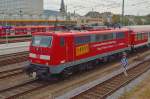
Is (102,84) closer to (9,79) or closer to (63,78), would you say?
(63,78)

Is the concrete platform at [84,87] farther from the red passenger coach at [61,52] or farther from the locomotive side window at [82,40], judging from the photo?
the locomotive side window at [82,40]

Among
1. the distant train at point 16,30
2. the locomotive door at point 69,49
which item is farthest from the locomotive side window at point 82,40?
the distant train at point 16,30

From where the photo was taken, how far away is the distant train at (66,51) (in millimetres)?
17000

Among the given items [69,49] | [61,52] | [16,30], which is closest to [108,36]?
Result: [69,49]

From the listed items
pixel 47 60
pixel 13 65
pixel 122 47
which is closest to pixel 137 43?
pixel 122 47

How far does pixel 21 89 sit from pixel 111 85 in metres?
5.50

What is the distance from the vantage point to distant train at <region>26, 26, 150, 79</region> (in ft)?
55.8

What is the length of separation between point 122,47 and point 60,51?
1185 cm

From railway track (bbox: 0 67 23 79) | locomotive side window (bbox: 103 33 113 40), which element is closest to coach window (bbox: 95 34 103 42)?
locomotive side window (bbox: 103 33 113 40)

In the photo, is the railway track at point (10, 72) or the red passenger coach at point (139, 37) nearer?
the railway track at point (10, 72)

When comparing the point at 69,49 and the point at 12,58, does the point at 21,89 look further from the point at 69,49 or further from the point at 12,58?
the point at 12,58

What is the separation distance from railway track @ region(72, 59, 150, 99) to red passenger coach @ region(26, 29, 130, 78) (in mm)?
2394

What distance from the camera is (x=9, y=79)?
18.4 m

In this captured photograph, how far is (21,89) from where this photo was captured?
53.3 ft
